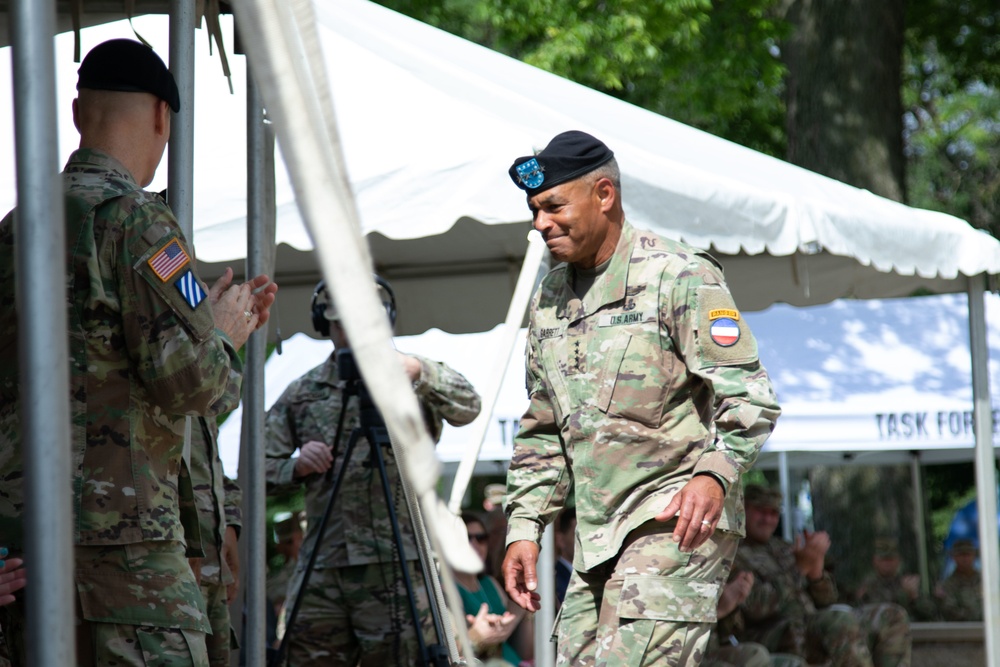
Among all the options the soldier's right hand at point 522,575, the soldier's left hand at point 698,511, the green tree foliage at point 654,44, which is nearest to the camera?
the soldier's left hand at point 698,511

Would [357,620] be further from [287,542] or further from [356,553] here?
[287,542]

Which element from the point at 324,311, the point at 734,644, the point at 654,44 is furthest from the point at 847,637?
the point at 654,44

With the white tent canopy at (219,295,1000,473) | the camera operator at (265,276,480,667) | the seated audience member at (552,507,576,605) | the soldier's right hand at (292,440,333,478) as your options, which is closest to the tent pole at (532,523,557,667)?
the camera operator at (265,276,480,667)

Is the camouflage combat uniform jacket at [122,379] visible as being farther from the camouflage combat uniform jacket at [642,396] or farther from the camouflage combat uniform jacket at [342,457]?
the camouflage combat uniform jacket at [342,457]

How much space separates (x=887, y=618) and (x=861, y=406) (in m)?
1.55

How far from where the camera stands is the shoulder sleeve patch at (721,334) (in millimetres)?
3469

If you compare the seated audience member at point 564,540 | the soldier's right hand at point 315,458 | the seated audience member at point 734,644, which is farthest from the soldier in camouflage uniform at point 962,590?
the soldier's right hand at point 315,458

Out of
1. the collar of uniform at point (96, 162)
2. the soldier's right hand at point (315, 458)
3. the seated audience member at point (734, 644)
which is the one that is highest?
the collar of uniform at point (96, 162)

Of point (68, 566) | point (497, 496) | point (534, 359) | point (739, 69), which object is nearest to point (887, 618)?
point (497, 496)

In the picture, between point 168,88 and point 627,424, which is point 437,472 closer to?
point 168,88

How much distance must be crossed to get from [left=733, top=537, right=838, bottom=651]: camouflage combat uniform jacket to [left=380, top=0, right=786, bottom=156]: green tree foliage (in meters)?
6.03

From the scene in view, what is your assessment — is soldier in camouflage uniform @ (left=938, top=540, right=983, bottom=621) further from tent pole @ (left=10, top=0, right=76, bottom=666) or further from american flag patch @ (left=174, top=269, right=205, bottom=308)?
tent pole @ (left=10, top=0, right=76, bottom=666)

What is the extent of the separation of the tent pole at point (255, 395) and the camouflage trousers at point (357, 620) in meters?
1.19

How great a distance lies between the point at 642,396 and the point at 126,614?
1556mm
